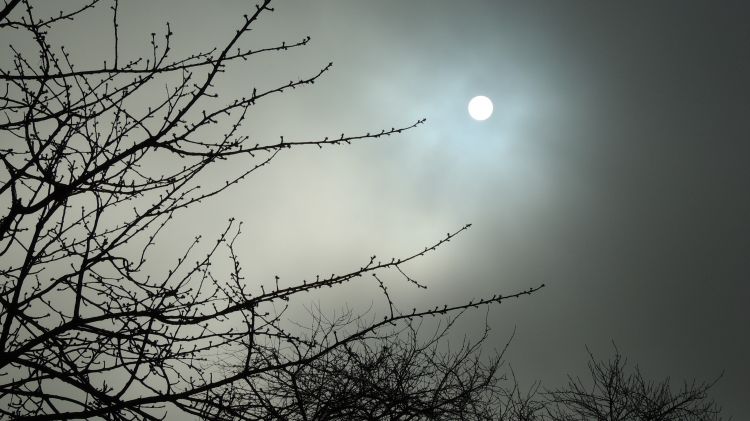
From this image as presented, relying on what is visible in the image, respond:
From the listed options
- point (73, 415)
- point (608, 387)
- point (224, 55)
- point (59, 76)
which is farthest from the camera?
point (608, 387)

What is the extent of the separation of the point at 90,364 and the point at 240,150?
1348mm

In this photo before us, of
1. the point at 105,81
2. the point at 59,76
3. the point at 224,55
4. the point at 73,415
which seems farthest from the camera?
the point at 105,81

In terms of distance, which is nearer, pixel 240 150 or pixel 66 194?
pixel 66 194

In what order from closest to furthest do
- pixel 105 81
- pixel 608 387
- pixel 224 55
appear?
pixel 224 55 < pixel 105 81 < pixel 608 387

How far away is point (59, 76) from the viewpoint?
285 centimetres

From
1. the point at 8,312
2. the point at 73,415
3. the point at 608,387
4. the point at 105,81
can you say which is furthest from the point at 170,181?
the point at 608,387

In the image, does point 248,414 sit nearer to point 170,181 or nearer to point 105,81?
point 170,181

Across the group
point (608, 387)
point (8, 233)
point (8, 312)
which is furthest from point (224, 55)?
point (608, 387)

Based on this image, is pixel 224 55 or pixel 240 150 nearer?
pixel 224 55

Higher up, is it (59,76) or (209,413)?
(59,76)

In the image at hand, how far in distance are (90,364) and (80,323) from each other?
219 mm

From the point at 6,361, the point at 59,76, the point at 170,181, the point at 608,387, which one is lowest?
the point at 6,361

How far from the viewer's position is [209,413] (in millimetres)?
2469

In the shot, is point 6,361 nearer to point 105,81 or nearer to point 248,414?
point 248,414
